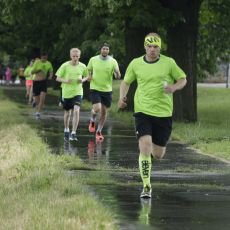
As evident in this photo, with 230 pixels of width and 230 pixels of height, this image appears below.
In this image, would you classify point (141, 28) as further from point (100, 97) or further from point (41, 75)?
point (100, 97)

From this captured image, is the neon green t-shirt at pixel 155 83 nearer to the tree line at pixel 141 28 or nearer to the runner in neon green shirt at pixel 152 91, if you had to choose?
the runner in neon green shirt at pixel 152 91

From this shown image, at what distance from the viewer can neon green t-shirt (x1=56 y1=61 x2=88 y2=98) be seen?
1650cm

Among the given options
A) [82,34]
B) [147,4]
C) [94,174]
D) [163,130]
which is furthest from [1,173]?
[82,34]

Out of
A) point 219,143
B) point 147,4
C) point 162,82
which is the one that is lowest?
point 219,143

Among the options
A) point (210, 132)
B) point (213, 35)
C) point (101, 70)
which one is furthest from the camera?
point (213, 35)

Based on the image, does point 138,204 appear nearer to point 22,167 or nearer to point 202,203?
point 202,203

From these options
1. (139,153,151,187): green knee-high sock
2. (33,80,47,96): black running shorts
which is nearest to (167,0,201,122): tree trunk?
(33,80,47,96): black running shorts

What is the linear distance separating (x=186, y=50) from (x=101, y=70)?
212 inches

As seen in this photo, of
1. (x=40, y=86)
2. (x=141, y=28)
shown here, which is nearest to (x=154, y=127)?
(x=141, y=28)

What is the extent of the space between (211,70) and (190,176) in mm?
22117

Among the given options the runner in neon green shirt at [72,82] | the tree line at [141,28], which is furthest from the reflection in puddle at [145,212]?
the tree line at [141,28]

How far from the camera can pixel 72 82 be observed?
16547 mm

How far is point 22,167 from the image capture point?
35.8ft

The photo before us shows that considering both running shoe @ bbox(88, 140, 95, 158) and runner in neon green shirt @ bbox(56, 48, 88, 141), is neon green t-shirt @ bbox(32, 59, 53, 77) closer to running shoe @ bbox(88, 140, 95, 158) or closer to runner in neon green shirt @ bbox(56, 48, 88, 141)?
runner in neon green shirt @ bbox(56, 48, 88, 141)
